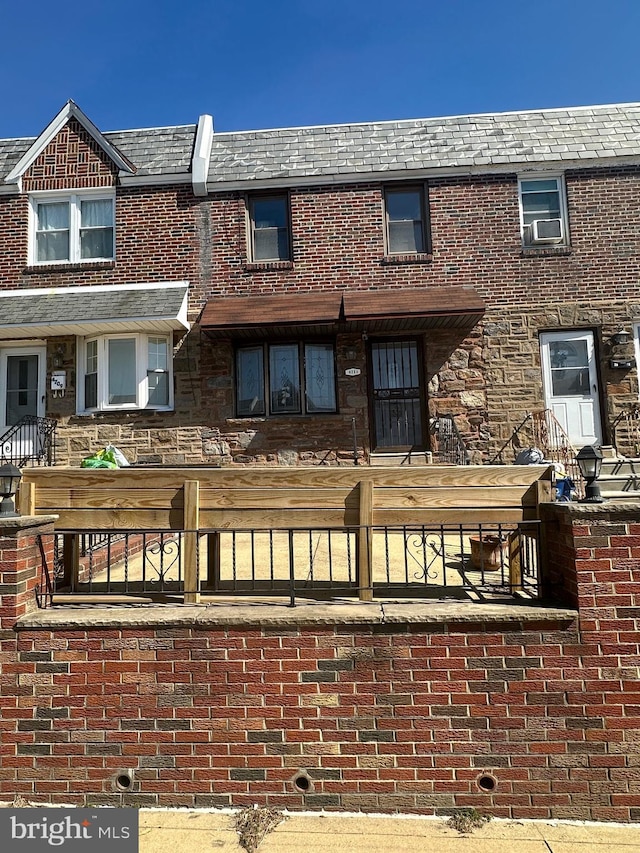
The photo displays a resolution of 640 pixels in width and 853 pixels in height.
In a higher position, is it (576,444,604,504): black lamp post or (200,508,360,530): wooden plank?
(576,444,604,504): black lamp post

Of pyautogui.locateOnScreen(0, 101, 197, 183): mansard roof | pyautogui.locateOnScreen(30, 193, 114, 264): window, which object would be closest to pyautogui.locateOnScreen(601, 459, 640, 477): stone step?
pyautogui.locateOnScreen(0, 101, 197, 183): mansard roof

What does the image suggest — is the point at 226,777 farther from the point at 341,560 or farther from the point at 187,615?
the point at 341,560

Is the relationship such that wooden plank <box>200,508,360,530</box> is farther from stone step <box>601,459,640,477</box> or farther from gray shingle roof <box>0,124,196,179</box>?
gray shingle roof <box>0,124,196,179</box>

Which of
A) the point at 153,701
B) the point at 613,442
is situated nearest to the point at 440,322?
the point at 613,442

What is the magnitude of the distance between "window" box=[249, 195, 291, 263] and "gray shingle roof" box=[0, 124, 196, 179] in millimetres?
1547

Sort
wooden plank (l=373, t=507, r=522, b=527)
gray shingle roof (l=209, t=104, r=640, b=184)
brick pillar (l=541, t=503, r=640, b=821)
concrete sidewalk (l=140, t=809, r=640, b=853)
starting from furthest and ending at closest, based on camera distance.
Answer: gray shingle roof (l=209, t=104, r=640, b=184) < wooden plank (l=373, t=507, r=522, b=527) < brick pillar (l=541, t=503, r=640, b=821) < concrete sidewalk (l=140, t=809, r=640, b=853)

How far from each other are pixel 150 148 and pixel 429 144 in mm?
5562

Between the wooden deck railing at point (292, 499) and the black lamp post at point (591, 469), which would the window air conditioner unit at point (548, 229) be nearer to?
the wooden deck railing at point (292, 499)

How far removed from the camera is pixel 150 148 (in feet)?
37.8

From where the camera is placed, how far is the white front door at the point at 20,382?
10969 mm

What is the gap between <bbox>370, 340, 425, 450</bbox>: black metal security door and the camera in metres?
10.6

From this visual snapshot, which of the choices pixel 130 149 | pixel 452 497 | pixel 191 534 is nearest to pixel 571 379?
pixel 452 497

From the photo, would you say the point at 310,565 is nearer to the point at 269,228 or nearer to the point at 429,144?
the point at 269,228

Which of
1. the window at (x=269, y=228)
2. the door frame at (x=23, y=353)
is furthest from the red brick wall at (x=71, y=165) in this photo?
the door frame at (x=23, y=353)
